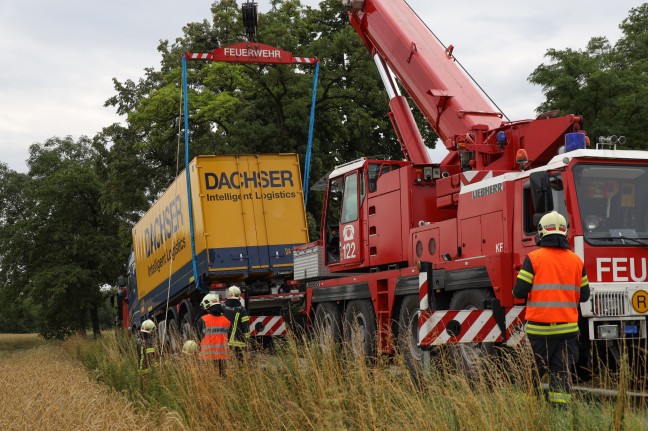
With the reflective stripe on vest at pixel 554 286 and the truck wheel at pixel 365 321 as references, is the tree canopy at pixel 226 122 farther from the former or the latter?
the reflective stripe on vest at pixel 554 286

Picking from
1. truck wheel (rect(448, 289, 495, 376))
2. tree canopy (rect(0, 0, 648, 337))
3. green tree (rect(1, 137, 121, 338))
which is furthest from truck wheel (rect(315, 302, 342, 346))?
green tree (rect(1, 137, 121, 338))

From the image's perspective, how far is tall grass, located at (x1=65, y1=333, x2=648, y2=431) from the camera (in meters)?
5.98

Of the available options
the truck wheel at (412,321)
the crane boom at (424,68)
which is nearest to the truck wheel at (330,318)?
the truck wheel at (412,321)

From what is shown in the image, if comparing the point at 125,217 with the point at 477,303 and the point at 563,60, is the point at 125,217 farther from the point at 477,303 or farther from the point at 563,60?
the point at 477,303

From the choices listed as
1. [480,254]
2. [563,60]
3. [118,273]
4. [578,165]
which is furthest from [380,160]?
[118,273]

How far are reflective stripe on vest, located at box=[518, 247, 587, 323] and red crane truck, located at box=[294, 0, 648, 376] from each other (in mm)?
1589

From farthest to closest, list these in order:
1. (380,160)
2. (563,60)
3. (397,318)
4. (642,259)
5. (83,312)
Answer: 1. (83,312)
2. (563,60)
3. (380,160)
4. (397,318)
5. (642,259)

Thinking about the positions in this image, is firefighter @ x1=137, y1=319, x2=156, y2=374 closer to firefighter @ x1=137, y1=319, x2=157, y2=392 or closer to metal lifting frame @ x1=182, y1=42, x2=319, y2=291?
firefighter @ x1=137, y1=319, x2=157, y2=392

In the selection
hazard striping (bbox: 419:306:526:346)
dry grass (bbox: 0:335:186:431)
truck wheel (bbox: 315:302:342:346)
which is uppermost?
hazard striping (bbox: 419:306:526:346)

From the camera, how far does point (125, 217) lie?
145 feet

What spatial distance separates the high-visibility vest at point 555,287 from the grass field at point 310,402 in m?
0.49

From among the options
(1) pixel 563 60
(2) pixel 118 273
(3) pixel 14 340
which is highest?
(1) pixel 563 60

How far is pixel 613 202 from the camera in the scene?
390 inches

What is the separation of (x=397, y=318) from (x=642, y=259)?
4.12 m
